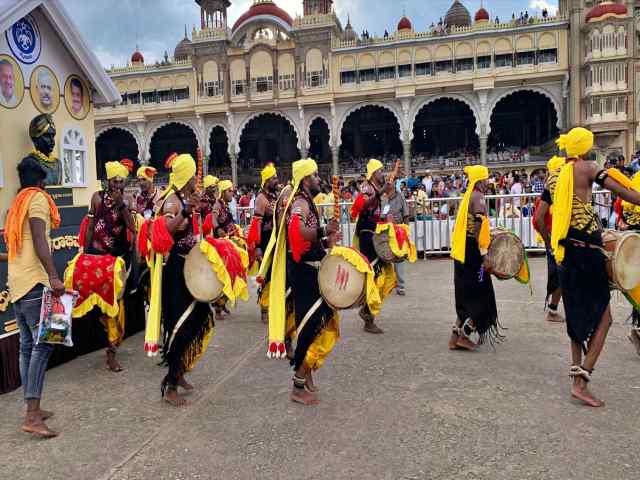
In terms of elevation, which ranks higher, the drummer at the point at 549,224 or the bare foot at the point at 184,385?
the drummer at the point at 549,224

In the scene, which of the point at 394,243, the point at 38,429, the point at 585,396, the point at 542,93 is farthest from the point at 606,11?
the point at 38,429

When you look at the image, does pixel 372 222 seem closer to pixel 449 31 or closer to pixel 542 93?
pixel 542 93

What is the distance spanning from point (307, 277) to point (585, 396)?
2063 millimetres

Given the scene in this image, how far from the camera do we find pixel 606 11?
2516cm

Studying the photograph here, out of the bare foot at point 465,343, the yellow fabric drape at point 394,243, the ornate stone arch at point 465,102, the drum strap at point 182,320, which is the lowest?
the bare foot at point 465,343

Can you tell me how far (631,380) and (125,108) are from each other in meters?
33.5

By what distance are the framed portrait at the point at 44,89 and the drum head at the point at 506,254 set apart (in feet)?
14.5

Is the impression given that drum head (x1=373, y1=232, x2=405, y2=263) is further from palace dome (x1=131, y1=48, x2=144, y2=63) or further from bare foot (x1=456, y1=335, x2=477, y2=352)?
palace dome (x1=131, y1=48, x2=144, y2=63)

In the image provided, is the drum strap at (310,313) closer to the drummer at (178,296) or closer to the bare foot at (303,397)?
the bare foot at (303,397)

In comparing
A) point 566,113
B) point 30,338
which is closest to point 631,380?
point 30,338

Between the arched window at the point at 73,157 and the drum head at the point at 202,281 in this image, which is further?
the arched window at the point at 73,157

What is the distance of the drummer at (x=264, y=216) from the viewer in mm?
6449

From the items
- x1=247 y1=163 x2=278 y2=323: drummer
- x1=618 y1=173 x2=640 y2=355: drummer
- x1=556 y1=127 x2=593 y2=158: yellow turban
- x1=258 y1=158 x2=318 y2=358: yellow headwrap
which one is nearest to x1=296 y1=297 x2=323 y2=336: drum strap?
x1=258 y1=158 x2=318 y2=358: yellow headwrap

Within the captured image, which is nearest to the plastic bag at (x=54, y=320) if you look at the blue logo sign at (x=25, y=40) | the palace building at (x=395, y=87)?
the blue logo sign at (x=25, y=40)
